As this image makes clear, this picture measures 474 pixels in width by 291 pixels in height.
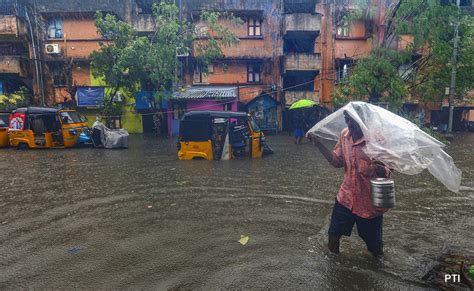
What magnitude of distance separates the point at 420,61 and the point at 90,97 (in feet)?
74.0

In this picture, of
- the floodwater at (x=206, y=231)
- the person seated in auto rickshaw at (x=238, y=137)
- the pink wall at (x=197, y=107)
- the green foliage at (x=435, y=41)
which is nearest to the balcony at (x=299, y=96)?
the pink wall at (x=197, y=107)

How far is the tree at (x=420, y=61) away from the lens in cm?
1653

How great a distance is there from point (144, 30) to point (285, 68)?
1083cm

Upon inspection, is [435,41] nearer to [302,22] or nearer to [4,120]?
[302,22]

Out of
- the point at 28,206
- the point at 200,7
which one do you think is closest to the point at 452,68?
the point at 200,7

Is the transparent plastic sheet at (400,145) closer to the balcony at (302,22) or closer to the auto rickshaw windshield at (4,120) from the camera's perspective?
the auto rickshaw windshield at (4,120)

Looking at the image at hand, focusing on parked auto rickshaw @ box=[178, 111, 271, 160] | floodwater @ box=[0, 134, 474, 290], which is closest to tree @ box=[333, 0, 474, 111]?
floodwater @ box=[0, 134, 474, 290]

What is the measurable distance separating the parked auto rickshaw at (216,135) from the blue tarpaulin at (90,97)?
15.3m

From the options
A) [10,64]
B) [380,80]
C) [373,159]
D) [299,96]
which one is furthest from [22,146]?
[380,80]

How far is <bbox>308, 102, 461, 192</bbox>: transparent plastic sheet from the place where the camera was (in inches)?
127

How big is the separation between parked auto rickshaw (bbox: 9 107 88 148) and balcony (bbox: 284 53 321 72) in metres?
15.1

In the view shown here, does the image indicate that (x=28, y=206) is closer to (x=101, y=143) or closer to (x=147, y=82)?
(x=101, y=143)

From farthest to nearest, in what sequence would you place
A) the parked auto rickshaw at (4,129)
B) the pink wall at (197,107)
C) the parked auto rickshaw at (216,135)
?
the pink wall at (197,107)
the parked auto rickshaw at (4,129)
the parked auto rickshaw at (216,135)

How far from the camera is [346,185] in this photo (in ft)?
12.2
